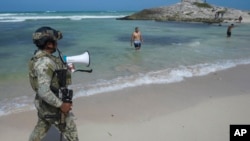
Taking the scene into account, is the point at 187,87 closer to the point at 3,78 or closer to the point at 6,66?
the point at 3,78

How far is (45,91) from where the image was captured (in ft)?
11.6

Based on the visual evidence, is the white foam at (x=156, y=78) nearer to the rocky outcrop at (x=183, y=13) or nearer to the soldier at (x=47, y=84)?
the soldier at (x=47, y=84)

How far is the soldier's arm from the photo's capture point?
11.6ft

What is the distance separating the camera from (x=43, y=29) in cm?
371

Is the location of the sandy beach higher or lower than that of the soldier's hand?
lower

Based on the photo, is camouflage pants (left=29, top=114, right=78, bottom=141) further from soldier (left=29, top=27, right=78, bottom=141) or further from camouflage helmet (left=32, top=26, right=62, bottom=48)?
camouflage helmet (left=32, top=26, right=62, bottom=48)

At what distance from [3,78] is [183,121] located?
22.2ft

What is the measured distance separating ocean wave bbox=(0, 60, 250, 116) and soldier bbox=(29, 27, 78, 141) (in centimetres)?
328

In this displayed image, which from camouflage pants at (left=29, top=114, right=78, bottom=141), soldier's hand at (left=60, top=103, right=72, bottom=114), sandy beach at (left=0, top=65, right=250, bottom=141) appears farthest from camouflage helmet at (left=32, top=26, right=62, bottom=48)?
sandy beach at (left=0, top=65, right=250, bottom=141)

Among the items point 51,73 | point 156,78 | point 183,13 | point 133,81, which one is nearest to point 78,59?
point 51,73

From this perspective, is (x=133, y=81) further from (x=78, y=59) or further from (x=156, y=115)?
(x=78, y=59)

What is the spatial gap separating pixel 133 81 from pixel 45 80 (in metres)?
6.28

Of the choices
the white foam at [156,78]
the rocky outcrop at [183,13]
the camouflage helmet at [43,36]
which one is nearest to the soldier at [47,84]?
the camouflage helmet at [43,36]

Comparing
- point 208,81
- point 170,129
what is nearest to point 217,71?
point 208,81
